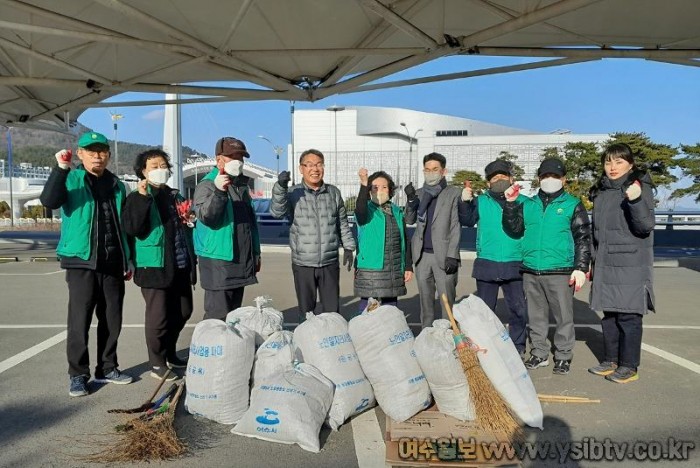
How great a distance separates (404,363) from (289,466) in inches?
40.3

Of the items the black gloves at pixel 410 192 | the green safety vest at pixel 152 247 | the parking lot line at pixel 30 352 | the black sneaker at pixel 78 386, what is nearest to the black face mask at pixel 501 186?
the black gloves at pixel 410 192

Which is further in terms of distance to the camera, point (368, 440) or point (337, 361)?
point (337, 361)

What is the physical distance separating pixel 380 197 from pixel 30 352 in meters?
3.84

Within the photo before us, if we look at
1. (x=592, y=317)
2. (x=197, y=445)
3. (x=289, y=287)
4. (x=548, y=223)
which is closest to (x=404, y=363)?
(x=197, y=445)

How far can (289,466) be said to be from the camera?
291cm

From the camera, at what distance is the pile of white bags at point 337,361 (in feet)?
11.3

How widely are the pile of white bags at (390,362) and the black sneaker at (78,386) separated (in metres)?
2.12

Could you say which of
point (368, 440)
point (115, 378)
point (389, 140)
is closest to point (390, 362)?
point (368, 440)

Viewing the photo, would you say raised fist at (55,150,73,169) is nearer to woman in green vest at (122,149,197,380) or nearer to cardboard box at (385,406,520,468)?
woman in green vest at (122,149,197,380)

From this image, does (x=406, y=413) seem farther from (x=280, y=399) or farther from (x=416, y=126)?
(x=416, y=126)

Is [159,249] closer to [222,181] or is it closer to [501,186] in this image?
[222,181]

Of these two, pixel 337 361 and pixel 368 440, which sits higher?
pixel 337 361

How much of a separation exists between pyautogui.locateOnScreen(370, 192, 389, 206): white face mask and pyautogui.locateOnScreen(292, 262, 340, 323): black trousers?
70cm

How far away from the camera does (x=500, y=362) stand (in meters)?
3.44
